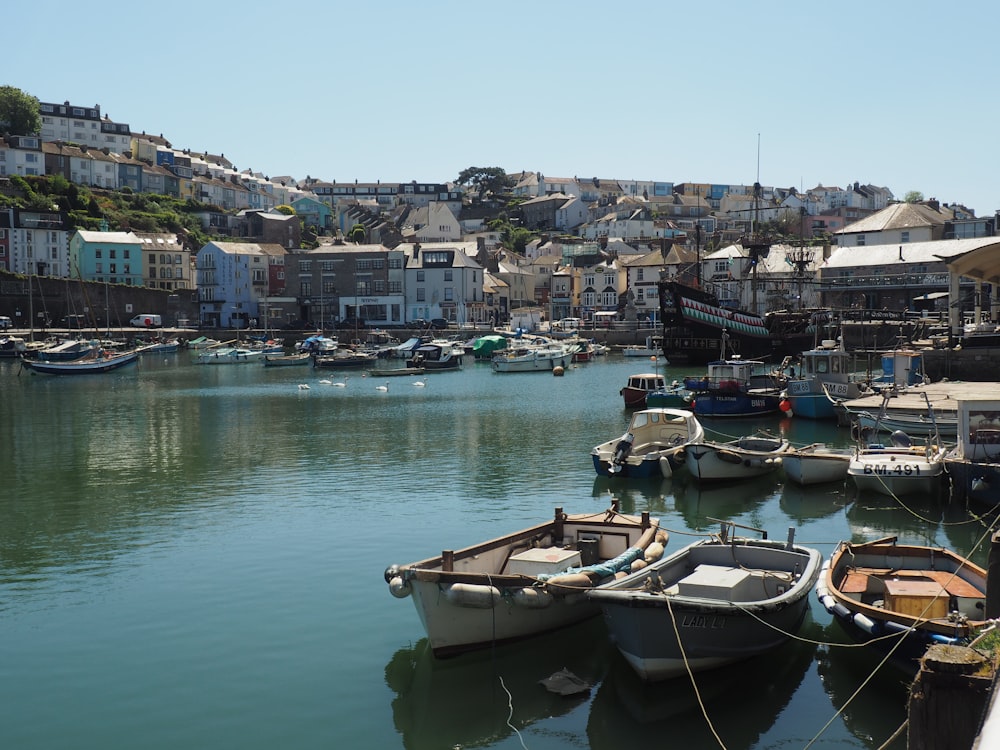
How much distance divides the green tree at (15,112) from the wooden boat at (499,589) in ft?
483

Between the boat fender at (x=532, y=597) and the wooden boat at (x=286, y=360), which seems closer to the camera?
the boat fender at (x=532, y=597)

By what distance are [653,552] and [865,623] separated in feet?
13.0

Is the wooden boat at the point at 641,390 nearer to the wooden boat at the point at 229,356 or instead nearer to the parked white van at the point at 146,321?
the wooden boat at the point at 229,356

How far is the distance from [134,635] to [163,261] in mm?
112639

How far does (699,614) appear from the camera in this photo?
42.3 feet

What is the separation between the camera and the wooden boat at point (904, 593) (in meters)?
12.4

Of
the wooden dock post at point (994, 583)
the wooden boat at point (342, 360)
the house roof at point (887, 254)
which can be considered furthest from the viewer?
the wooden boat at point (342, 360)

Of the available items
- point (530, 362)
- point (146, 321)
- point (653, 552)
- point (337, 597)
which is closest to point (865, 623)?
point (653, 552)

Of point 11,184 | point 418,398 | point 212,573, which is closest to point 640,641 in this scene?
point 212,573

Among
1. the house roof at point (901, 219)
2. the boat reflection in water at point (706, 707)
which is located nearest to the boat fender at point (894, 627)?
the boat reflection in water at point (706, 707)

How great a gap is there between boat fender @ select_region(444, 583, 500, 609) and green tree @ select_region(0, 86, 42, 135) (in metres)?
149

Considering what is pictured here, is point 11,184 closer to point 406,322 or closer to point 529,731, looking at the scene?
point 406,322

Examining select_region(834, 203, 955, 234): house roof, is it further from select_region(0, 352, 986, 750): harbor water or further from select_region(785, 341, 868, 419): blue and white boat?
select_region(0, 352, 986, 750): harbor water

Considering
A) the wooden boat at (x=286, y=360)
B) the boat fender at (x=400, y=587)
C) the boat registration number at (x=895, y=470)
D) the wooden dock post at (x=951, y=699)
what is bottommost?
the wooden boat at (x=286, y=360)
